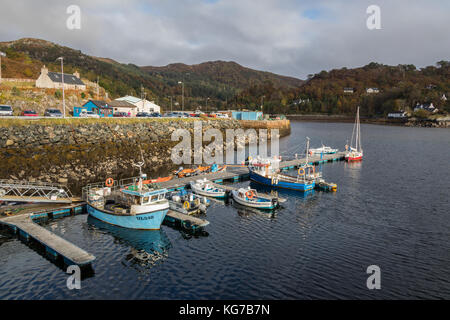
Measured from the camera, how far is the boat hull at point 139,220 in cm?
2886

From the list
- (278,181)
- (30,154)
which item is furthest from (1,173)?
(278,181)

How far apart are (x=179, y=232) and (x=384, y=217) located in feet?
78.9

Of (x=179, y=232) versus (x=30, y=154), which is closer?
(x=179, y=232)

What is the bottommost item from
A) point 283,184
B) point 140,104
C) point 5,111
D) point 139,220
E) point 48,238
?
point 48,238

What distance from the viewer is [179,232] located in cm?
2994

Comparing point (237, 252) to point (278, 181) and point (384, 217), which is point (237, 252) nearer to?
point (384, 217)

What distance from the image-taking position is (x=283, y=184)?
46000 mm

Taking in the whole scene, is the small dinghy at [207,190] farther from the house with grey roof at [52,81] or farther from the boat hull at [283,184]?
the house with grey roof at [52,81]

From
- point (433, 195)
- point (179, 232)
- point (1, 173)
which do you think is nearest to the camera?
point (179, 232)

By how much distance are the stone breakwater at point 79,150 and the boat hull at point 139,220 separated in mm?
12653

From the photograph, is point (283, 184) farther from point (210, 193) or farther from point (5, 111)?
point (5, 111)

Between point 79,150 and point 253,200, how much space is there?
3117cm

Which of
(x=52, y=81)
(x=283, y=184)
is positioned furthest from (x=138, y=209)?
(x=52, y=81)
